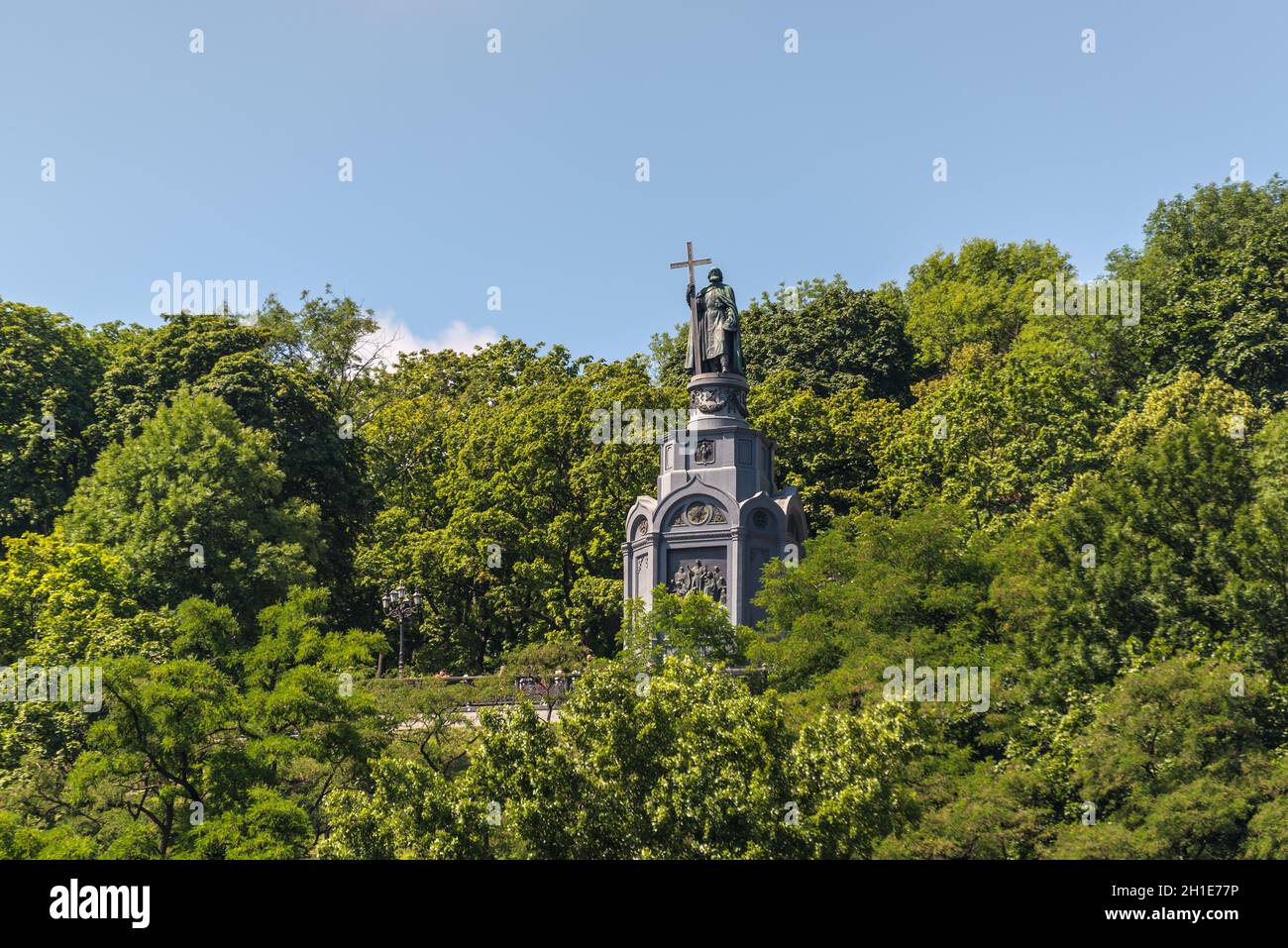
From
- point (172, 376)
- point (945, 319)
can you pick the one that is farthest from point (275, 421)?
point (945, 319)

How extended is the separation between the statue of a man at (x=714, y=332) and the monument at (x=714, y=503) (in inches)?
1.1

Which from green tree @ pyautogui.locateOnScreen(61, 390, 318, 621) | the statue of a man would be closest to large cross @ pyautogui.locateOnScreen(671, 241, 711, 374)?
the statue of a man

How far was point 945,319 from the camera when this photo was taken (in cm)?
6047

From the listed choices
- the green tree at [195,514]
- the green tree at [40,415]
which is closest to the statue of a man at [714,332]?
the green tree at [195,514]

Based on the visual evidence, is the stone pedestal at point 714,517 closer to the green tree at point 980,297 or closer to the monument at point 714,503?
the monument at point 714,503

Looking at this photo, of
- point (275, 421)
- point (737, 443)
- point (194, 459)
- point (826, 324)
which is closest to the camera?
point (737, 443)

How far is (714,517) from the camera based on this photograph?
35.9 meters

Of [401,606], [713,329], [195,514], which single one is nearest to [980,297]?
[713,329]

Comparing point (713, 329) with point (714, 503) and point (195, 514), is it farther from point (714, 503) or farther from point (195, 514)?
point (195, 514)

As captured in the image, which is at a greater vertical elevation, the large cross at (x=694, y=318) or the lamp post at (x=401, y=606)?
the large cross at (x=694, y=318)

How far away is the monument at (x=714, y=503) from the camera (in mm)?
35531

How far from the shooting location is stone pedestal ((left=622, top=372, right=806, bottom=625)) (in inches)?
1395
